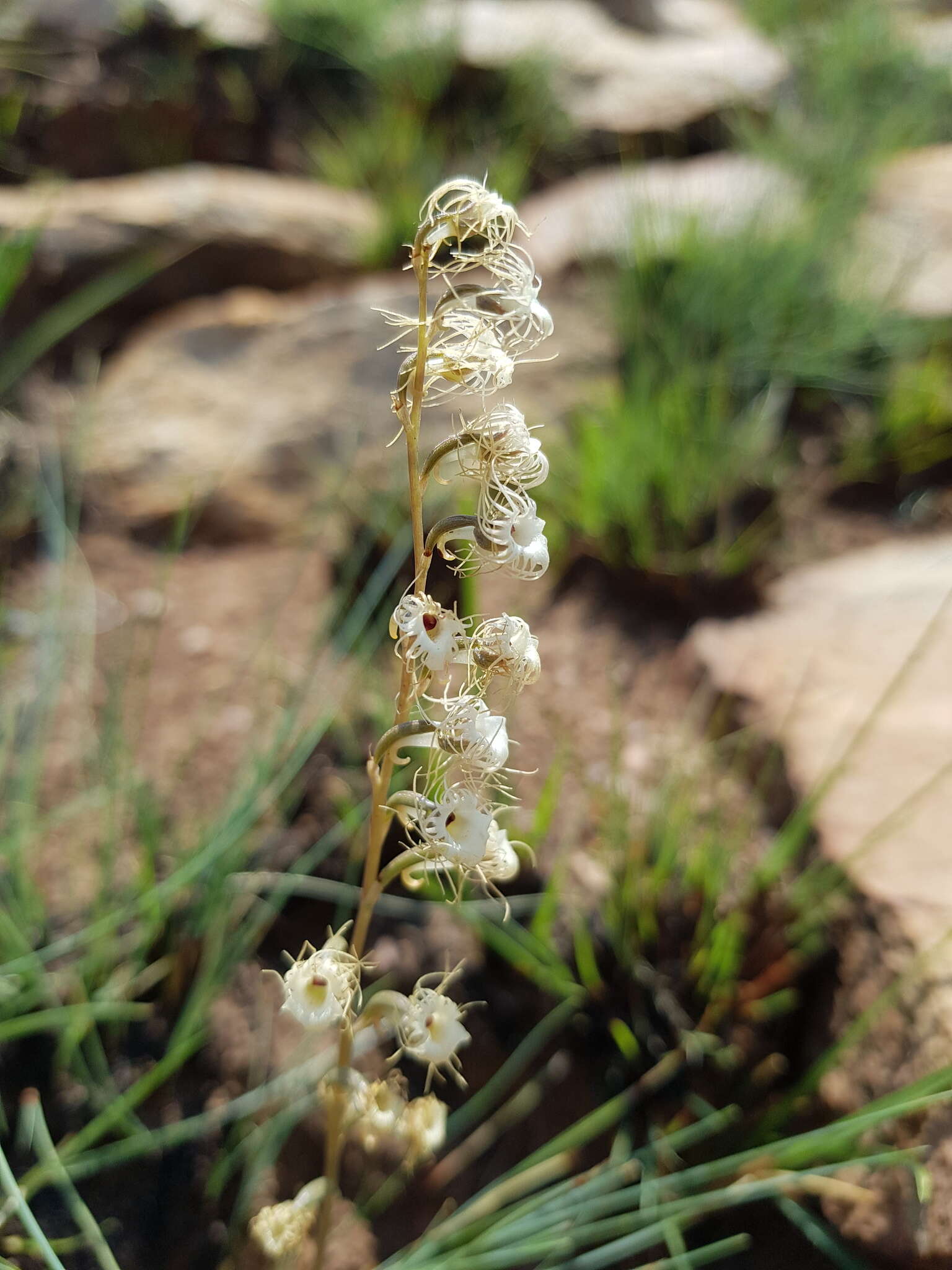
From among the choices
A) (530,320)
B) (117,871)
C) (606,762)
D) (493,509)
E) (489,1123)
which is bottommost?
(489,1123)

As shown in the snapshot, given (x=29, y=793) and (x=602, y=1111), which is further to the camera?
(x=29, y=793)

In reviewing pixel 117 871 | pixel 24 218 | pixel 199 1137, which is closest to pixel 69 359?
pixel 24 218

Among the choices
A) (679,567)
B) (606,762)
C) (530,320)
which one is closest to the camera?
(530,320)

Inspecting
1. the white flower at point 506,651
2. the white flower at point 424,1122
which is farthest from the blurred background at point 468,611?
the white flower at point 506,651

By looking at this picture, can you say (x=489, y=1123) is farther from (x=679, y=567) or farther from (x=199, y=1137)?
(x=679, y=567)

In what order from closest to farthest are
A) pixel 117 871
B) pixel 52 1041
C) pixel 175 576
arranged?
pixel 52 1041 → pixel 117 871 → pixel 175 576

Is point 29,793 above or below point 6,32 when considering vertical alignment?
below

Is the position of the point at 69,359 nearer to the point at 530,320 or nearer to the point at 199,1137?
the point at 199,1137
